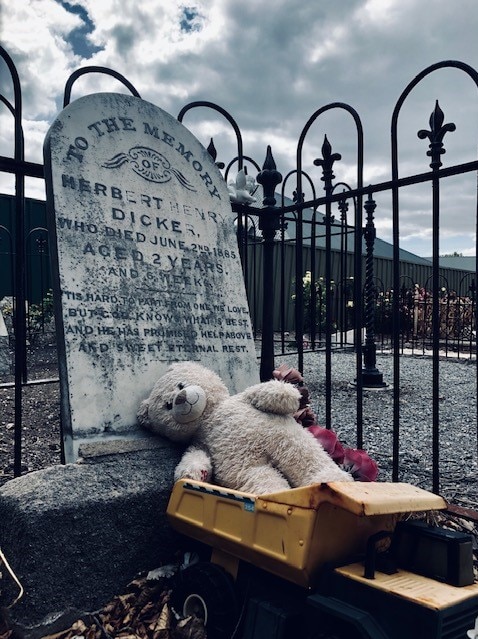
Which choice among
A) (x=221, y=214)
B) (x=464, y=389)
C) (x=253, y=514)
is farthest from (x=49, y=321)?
(x=253, y=514)

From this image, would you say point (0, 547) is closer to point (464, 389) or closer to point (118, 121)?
point (118, 121)

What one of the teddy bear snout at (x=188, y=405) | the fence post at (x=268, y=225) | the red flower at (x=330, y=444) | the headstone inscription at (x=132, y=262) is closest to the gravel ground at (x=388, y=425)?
the red flower at (x=330, y=444)

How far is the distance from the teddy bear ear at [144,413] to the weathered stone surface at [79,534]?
0.87ft

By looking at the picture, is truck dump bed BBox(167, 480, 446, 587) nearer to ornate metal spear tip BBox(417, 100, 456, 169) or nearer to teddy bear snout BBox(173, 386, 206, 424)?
teddy bear snout BBox(173, 386, 206, 424)

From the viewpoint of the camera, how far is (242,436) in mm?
2021

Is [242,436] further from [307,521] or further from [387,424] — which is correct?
[387,424]

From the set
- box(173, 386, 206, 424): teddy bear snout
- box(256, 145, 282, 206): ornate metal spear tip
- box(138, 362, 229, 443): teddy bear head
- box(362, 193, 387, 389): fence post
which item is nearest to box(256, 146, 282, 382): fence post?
box(256, 145, 282, 206): ornate metal spear tip

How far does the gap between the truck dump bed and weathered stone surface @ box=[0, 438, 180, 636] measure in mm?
400

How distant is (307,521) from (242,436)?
66cm

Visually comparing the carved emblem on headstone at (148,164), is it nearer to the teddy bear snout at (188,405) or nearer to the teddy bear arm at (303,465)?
the teddy bear snout at (188,405)

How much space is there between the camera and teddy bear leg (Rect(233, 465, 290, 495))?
1.87m

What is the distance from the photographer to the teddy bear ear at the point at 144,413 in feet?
7.61

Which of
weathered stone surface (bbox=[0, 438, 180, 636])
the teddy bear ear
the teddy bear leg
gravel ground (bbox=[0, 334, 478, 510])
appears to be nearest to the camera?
weathered stone surface (bbox=[0, 438, 180, 636])

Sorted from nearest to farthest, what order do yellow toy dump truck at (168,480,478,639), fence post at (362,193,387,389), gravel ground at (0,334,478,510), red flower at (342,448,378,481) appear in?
yellow toy dump truck at (168,480,478,639)
red flower at (342,448,378,481)
gravel ground at (0,334,478,510)
fence post at (362,193,387,389)
